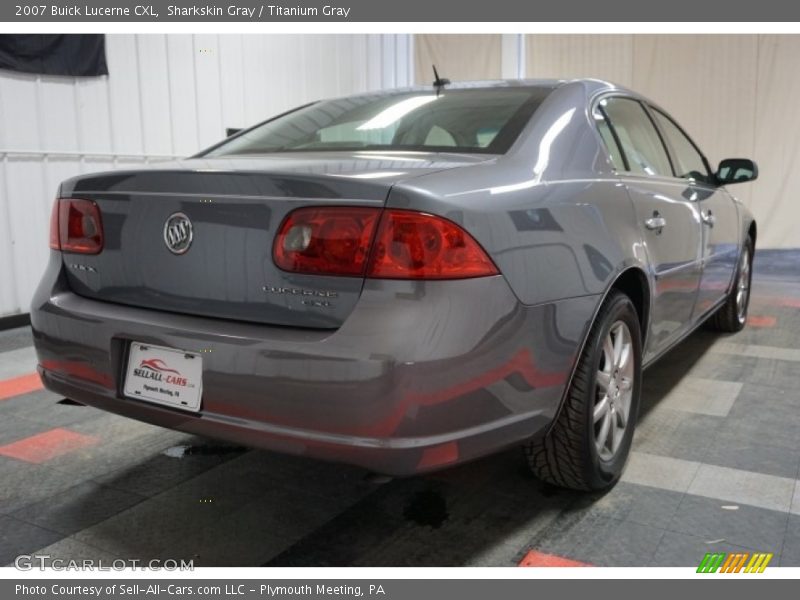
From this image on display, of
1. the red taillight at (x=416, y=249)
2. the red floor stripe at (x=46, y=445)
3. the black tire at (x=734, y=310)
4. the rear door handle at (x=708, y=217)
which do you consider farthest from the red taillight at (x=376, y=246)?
the black tire at (x=734, y=310)

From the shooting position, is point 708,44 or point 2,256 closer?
point 2,256

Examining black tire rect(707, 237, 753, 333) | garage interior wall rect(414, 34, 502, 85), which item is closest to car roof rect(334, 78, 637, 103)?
black tire rect(707, 237, 753, 333)

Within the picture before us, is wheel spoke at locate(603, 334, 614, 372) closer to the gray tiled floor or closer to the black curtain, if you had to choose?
the gray tiled floor

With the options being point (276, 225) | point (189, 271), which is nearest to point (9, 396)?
point (189, 271)

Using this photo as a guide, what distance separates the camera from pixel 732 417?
2836 mm

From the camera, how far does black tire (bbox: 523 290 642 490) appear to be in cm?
194

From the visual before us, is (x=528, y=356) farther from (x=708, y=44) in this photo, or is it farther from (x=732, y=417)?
(x=708, y=44)

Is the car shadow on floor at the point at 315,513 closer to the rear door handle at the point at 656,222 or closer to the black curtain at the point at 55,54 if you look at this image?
the rear door handle at the point at 656,222

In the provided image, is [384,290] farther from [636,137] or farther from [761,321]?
[761,321]

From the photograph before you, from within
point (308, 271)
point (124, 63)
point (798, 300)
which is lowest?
point (798, 300)

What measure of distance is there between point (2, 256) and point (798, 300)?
5.77 metres

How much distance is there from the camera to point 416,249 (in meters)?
1.48

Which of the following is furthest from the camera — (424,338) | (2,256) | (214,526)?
(2,256)

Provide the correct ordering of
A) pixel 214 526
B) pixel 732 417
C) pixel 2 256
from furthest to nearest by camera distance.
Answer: pixel 2 256
pixel 732 417
pixel 214 526
